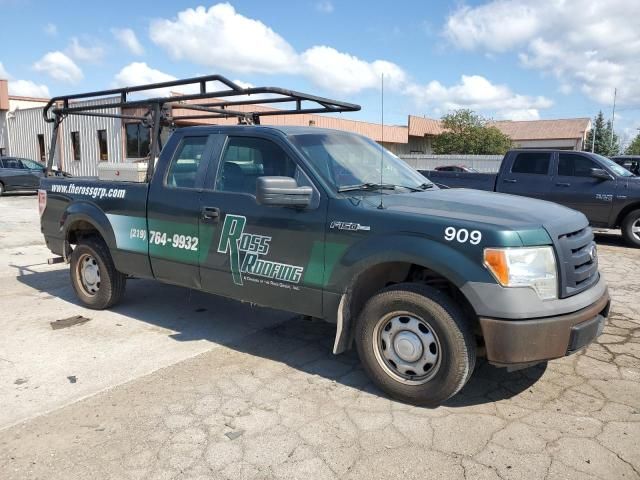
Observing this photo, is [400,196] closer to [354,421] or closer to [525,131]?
[354,421]

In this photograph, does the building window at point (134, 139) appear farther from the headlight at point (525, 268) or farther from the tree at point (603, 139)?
the tree at point (603, 139)

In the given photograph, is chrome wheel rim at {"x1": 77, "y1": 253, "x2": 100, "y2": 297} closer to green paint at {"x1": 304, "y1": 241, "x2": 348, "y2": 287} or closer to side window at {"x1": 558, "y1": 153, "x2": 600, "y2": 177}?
green paint at {"x1": 304, "y1": 241, "x2": 348, "y2": 287}

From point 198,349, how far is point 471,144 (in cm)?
4106

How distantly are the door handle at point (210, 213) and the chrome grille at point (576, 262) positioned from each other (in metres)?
2.55

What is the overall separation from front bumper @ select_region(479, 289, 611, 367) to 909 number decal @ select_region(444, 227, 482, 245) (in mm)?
476

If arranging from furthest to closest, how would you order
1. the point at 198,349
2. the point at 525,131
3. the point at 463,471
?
1. the point at 525,131
2. the point at 198,349
3. the point at 463,471

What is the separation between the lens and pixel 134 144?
81.7 ft

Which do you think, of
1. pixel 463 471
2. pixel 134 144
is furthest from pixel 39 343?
pixel 134 144

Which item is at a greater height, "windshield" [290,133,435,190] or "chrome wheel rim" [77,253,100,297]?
"windshield" [290,133,435,190]

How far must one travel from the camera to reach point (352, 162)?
4254 millimetres

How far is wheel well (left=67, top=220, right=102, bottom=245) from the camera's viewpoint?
18.8 feet

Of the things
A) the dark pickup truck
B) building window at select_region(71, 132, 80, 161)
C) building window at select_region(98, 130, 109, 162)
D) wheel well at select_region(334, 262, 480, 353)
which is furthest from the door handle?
building window at select_region(71, 132, 80, 161)

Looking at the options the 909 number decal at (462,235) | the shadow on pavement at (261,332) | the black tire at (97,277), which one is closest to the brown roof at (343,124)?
the shadow on pavement at (261,332)

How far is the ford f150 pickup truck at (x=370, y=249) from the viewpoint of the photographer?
317cm
